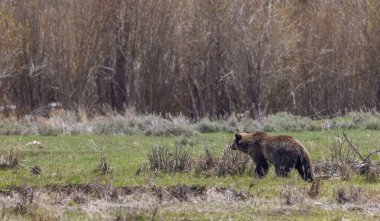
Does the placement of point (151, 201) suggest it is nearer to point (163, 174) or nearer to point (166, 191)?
point (166, 191)

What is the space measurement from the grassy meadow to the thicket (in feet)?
48.6

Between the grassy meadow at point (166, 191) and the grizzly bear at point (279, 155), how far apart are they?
0.20m

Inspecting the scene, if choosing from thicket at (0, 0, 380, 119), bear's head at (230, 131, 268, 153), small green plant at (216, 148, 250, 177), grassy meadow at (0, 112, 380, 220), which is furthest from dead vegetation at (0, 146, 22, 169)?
thicket at (0, 0, 380, 119)

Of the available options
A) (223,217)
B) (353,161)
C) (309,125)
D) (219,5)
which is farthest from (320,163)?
(219,5)

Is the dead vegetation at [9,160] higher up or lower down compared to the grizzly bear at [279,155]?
lower down

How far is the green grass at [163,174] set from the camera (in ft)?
39.0

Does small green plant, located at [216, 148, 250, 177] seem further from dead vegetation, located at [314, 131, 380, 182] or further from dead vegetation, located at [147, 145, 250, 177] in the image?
dead vegetation, located at [314, 131, 380, 182]

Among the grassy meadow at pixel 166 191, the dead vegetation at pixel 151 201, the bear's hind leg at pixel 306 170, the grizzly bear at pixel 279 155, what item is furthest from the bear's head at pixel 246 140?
the dead vegetation at pixel 151 201

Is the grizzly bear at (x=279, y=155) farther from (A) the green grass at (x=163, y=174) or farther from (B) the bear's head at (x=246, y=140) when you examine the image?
(A) the green grass at (x=163, y=174)

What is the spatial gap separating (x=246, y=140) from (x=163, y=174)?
1.57 meters

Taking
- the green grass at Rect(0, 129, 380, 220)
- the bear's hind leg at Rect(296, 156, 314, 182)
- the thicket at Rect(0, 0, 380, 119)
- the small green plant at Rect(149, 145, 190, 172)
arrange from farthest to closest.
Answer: the thicket at Rect(0, 0, 380, 119)
the small green plant at Rect(149, 145, 190, 172)
the bear's hind leg at Rect(296, 156, 314, 182)
the green grass at Rect(0, 129, 380, 220)

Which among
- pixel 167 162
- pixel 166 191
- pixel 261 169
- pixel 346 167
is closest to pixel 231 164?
pixel 261 169

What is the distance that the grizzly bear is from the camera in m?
14.2

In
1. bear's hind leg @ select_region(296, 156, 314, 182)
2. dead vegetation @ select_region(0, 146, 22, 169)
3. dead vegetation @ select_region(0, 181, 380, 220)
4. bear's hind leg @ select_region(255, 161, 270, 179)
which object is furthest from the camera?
dead vegetation @ select_region(0, 146, 22, 169)
